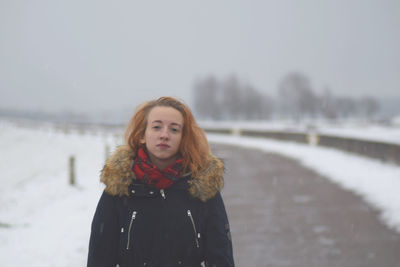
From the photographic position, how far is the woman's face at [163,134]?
224 centimetres

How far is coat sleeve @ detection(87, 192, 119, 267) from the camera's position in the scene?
2131mm

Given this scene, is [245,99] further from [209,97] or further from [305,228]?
[305,228]

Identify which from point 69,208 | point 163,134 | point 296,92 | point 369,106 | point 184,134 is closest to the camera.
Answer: point 163,134

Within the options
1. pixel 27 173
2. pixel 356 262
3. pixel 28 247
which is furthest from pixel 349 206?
pixel 27 173

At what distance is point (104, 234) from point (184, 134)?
0.79 metres

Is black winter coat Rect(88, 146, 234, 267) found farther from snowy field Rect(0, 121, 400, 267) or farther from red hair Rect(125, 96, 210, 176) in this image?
snowy field Rect(0, 121, 400, 267)

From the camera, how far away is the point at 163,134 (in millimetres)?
2225

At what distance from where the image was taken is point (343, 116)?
14750 cm

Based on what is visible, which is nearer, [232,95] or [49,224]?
[49,224]

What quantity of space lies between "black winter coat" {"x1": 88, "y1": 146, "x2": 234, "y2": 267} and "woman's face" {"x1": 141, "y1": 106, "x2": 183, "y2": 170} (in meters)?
0.19

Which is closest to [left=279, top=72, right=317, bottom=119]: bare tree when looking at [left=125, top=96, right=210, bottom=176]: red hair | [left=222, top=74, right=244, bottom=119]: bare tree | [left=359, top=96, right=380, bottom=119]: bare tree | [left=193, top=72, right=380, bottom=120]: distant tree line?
[left=193, top=72, right=380, bottom=120]: distant tree line

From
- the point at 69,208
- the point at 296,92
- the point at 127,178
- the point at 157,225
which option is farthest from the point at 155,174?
the point at 296,92

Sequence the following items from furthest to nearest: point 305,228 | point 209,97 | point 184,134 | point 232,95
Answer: point 209,97
point 232,95
point 305,228
point 184,134

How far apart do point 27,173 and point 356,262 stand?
21.3 meters
